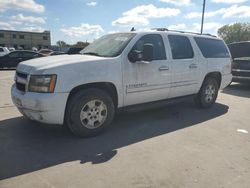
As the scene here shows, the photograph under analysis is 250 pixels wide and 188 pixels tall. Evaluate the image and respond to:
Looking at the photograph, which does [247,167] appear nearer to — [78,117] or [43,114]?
[78,117]

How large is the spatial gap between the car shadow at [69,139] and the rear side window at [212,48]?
157cm

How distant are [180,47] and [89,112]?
2730 millimetres

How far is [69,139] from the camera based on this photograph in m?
4.66

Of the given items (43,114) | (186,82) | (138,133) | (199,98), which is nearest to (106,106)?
(138,133)

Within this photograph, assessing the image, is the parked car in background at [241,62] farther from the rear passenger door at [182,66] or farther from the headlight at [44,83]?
the headlight at [44,83]

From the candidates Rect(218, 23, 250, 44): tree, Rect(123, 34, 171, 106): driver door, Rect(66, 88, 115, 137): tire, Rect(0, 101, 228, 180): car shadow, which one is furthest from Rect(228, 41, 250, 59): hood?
Rect(218, 23, 250, 44): tree

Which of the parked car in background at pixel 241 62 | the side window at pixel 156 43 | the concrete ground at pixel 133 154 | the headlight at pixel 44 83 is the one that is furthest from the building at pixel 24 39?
the headlight at pixel 44 83

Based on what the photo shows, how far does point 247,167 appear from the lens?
3801 millimetres

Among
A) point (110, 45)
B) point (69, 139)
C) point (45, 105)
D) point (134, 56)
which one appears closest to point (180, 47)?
point (134, 56)

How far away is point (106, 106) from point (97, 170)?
1.54 m

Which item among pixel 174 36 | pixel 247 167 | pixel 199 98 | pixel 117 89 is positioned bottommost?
pixel 247 167

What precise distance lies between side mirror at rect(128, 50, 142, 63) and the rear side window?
2272 millimetres

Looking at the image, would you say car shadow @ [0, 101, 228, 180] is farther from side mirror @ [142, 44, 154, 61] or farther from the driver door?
side mirror @ [142, 44, 154, 61]

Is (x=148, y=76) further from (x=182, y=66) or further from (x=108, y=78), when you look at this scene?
(x=182, y=66)
